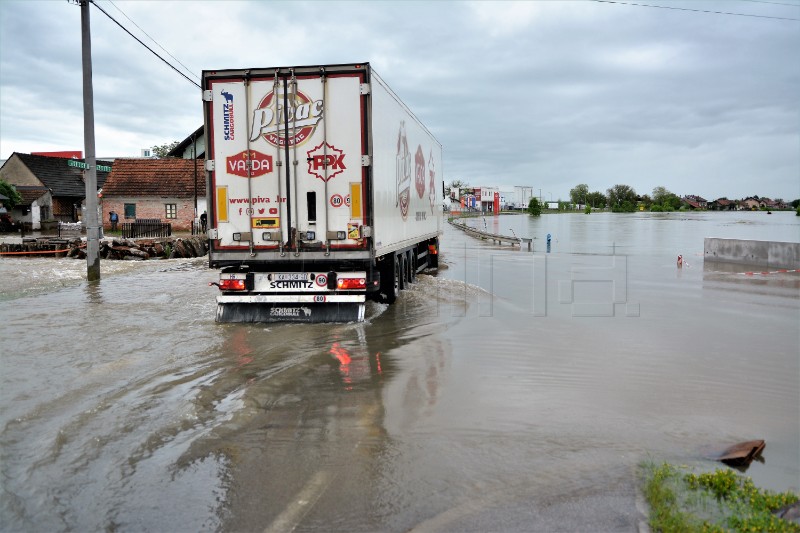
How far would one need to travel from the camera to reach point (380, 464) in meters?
4.78

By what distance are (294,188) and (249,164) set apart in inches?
31.4

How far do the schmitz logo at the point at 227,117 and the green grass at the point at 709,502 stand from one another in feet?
25.1

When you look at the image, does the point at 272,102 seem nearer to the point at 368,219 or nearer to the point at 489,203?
the point at 368,219

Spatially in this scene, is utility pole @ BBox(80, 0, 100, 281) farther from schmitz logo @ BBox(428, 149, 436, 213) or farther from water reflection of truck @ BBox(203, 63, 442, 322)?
schmitz logo @ BBox(428, 149, 436, 213)

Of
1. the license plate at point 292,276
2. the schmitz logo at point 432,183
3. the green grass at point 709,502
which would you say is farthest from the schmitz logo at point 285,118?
the schmitz logo at point 432,183

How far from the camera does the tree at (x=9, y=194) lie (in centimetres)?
4075

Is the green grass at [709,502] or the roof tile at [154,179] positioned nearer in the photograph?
the green grass at [709,502]

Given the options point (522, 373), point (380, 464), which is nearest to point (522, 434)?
point (380, 464)

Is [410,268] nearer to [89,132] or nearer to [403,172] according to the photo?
[403,172]

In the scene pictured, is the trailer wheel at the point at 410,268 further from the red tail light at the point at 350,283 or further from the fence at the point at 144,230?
the fence at the point at 144,230

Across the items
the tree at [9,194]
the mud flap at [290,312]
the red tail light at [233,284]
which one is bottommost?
the mud flap at [290,312]

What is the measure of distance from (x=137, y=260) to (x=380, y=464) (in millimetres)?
22093

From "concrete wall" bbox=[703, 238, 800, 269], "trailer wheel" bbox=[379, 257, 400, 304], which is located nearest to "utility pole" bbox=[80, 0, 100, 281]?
"trailer wheel" bbox=[379, 257, 400, 304]

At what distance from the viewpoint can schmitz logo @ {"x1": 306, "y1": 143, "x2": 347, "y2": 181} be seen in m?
9.73
